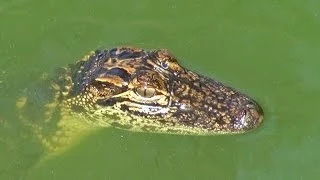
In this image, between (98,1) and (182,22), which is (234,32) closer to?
(182,22)

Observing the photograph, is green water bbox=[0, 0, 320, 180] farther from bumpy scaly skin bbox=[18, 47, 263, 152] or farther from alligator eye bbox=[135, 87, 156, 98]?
alligator eye bbox=[135, 87, 156, 98]

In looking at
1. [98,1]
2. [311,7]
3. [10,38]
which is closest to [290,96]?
[311,7]

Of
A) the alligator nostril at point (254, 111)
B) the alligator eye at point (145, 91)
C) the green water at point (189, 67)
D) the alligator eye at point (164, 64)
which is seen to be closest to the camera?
the alligator eye at point (145, 91)

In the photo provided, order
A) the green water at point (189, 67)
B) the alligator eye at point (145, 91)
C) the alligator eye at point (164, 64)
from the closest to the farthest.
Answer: the alligator eye at point (145, 91) → the alligator eye at point (164, 64) → the green water at point (189, 67)

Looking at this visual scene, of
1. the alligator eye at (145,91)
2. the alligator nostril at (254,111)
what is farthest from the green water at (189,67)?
the alligator eye at (145,91)

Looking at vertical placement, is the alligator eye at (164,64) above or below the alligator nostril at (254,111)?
above

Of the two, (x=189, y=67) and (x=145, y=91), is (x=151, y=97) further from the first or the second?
(x=189, y=67)

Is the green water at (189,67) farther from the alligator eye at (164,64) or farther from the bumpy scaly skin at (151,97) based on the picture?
the alligator eye at (164,64)
